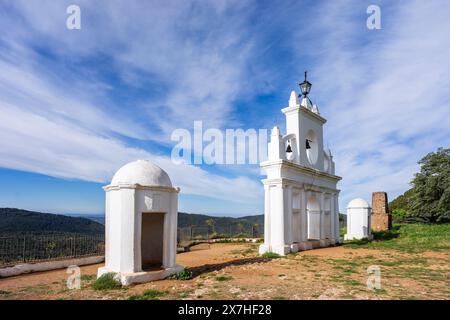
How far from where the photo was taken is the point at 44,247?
13242 mm

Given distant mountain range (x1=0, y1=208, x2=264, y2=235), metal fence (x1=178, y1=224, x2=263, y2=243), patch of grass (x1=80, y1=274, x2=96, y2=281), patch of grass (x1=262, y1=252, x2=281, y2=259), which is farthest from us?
distant mountain range (x1=0, y1=208, x2=264, y2=235)

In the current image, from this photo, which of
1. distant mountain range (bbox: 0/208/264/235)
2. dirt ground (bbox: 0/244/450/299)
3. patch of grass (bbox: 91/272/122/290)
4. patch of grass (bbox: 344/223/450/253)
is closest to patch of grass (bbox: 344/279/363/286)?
dirt ground (bbox: 0/244/450/299)

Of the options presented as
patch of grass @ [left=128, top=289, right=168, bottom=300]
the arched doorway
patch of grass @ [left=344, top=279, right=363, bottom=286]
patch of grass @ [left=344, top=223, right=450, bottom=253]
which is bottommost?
patch of grass @ [left=344, top=223, right=450, bottom=253]

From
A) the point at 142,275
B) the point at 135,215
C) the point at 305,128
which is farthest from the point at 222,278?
the point at 305,128

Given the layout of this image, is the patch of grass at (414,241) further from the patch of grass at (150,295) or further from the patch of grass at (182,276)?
the patch of grass at (150,295)

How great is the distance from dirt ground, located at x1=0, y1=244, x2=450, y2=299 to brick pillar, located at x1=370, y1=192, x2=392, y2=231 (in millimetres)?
17284

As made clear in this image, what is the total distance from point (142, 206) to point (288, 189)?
9.16m

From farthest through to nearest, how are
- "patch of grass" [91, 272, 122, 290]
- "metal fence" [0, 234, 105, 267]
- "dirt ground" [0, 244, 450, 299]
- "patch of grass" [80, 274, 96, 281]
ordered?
"metal fence" [0, 234, 105, 267], "patch of grass" [80, 274, 96, 281], "patch of grass" [91, 272, 122, 290], "dirt ground" [0, 244, 450, 299]

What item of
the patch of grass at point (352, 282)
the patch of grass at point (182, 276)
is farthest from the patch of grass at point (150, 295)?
the patch of grass at point (352, 282)

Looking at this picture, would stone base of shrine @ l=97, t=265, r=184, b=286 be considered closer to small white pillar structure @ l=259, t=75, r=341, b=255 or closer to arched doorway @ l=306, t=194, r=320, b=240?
small white pillar structure @ l=259, t=75, r=341, b=255

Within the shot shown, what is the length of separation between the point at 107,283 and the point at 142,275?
0.97m

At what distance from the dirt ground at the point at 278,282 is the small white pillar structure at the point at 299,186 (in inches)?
103

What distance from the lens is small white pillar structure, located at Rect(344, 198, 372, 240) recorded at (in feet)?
85.0

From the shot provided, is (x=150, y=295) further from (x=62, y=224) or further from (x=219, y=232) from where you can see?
(x=62, y=224)
